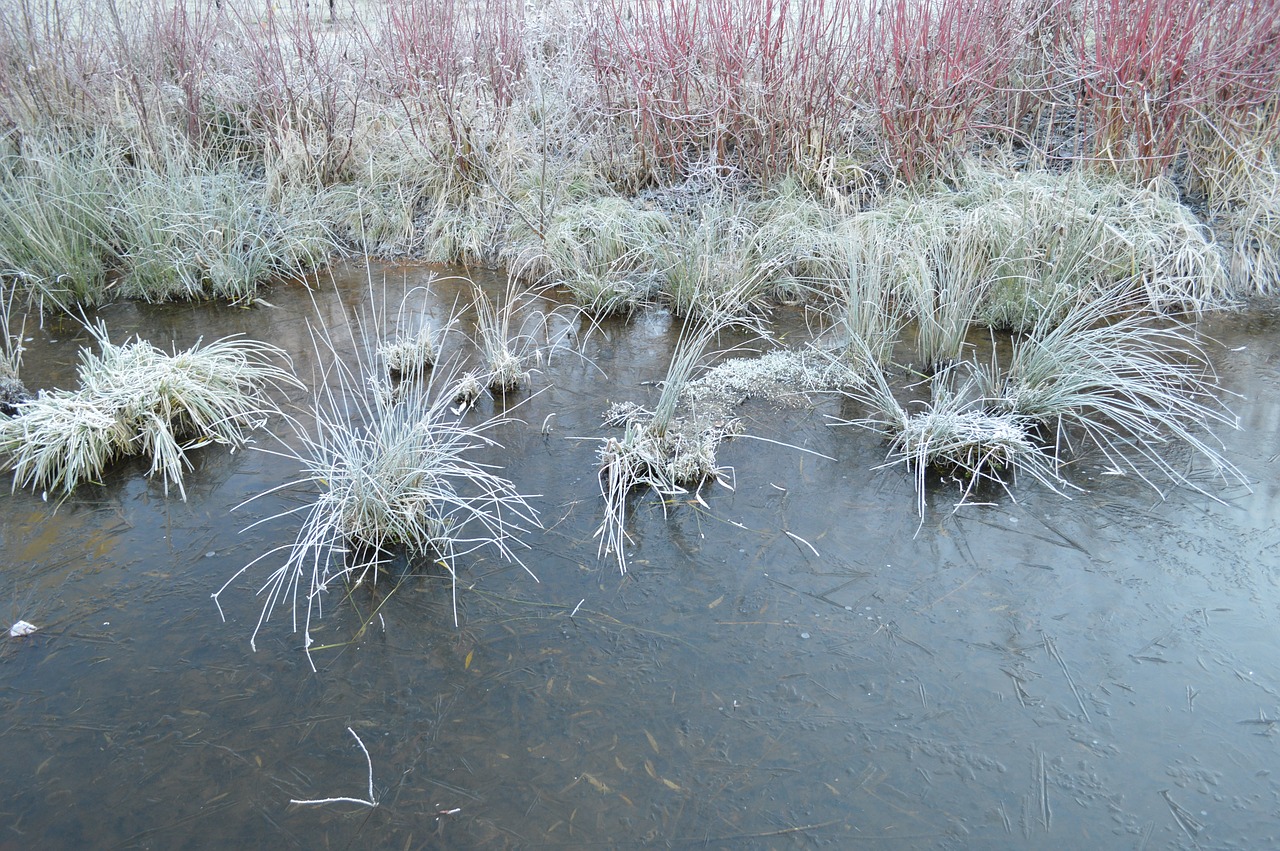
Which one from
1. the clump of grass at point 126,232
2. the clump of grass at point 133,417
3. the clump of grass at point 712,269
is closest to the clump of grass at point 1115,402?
the clump of grass at point 712,269

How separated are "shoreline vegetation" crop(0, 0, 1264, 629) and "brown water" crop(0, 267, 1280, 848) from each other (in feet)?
1.12

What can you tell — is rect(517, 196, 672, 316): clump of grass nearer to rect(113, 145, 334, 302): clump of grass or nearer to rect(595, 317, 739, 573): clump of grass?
rect(595, 317, 739, 573): clump of grass

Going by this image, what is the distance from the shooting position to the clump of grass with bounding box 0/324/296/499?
3398 mm

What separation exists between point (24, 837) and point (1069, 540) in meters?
3.15

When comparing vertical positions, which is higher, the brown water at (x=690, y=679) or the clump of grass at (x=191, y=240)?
the clump of grass at (x=191, y=240)

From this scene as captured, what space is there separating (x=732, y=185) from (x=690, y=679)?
4180 millimetres

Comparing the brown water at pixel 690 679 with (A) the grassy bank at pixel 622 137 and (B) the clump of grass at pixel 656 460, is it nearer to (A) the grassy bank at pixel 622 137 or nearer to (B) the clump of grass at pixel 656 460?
(B) the clump of grass at pixel 656 460

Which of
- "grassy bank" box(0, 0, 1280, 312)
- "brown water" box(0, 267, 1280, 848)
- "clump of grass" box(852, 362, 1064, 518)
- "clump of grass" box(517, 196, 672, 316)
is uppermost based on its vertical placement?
"grassy bank" box(0, 0, 1280, 312)

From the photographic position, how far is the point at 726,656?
260 centimetres

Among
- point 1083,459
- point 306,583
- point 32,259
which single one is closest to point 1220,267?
point 1083,459

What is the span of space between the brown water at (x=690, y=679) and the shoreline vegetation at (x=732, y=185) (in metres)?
0.34

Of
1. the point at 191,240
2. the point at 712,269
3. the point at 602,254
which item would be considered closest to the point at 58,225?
the point at 191,240

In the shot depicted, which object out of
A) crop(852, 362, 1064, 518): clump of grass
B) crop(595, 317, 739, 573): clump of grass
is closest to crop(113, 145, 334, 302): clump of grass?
crop(595, 317, 739, 573): clump of grass

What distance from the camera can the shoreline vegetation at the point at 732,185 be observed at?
387 cm
